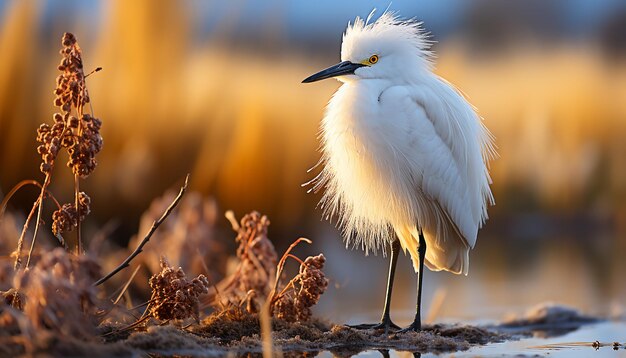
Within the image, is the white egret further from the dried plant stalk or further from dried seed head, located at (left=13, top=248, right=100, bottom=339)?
dried seed head, located at (left=13, top=248, right=100, bottom=339)

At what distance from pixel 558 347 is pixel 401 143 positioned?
4.66 feet

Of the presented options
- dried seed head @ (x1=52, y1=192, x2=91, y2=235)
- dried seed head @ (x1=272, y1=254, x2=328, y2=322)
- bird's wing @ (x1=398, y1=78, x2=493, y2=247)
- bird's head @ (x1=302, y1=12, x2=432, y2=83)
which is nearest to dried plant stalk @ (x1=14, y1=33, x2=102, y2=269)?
dried seed head @ (x1=52, y1=192, x2=91, y2=235)

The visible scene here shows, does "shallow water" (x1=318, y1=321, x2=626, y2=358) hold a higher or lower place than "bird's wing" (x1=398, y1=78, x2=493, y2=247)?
lower

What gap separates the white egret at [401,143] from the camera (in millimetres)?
5121

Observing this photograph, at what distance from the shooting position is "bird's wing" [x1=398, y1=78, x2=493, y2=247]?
5223 millimetres

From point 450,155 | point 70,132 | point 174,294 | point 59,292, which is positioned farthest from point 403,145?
point 59,292

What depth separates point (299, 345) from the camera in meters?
4.37

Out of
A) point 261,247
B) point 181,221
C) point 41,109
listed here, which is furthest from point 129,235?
point 261,247

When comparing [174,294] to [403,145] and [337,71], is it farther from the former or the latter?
[337,71]

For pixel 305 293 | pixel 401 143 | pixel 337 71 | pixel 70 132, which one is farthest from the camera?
pixel 337 71

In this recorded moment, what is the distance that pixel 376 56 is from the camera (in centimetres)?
530

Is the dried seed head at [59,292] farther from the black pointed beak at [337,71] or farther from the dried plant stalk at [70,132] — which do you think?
the black pointed beak at [337,71]

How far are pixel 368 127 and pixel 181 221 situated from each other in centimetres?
322

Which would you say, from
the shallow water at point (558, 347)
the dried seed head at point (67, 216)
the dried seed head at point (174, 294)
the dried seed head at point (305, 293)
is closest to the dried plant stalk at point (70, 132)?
the dried seed head at point (67, 216)
